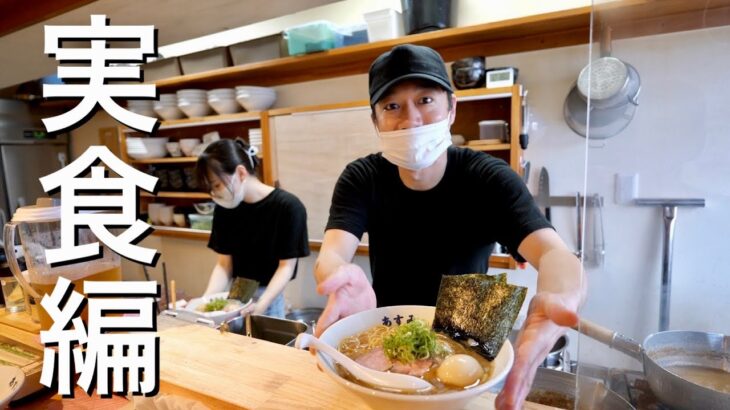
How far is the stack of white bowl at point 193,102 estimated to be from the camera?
3.32 m

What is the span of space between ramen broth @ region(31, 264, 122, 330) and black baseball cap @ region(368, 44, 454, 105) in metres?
1.03

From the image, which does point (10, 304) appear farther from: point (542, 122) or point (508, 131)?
point (542, 122)

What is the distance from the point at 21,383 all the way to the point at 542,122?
2.43m

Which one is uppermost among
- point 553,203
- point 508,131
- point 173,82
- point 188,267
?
point 173,82

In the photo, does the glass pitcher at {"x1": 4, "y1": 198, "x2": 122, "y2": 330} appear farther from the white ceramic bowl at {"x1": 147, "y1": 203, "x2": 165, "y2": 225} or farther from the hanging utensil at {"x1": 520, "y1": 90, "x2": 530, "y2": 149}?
the white ceramic bowl at {"x1": 147, "y1": 203, "x2": 165, "y2": 225}

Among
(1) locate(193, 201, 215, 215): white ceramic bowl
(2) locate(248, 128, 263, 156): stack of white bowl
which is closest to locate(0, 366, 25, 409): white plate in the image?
(2) locate(248, 128, 263, 156): stack of white bowl

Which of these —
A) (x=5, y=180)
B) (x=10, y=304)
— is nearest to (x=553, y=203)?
(x=10, y=304)

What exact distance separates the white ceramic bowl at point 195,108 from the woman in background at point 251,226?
122 cm

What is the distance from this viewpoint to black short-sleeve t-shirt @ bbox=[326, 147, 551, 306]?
1312mm

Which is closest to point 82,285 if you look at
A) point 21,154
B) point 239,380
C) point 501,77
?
point 239,380

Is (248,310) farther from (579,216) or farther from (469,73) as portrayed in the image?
(579,216)

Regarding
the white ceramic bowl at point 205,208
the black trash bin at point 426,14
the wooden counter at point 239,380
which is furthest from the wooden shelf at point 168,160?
the wooden counter at point 239,380

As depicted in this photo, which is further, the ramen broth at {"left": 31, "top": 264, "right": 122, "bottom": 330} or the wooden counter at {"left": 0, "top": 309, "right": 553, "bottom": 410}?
the ramen broth at {"left": 31, "top": 264, "right": 122, "bottom": 330}

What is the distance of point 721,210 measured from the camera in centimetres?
166
